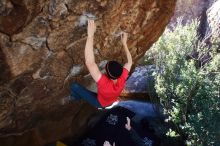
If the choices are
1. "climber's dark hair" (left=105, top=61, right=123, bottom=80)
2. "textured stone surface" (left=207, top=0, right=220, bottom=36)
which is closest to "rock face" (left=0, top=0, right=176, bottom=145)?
"climber's dark hair" (left=105, top=61, right=123, bottom=80)

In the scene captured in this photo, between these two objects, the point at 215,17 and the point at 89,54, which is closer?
the point at 89,54

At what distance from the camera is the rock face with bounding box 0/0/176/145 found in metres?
4.93

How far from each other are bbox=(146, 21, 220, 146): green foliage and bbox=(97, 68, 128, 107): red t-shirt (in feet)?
10.4

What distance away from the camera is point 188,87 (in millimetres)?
8781

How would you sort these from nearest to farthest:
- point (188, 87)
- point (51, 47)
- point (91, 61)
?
point (91, 61) → point (51, 47) → point (188, 87)

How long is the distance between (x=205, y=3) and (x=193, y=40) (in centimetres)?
509

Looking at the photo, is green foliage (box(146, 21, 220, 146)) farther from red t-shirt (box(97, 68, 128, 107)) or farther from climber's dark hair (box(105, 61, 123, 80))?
climber's dark hair (box(105, 61, 123, 80))

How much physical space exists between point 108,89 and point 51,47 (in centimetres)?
98

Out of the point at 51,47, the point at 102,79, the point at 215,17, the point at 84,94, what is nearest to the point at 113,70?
the point at 102,79

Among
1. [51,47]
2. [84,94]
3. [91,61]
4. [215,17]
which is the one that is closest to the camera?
[91,61]

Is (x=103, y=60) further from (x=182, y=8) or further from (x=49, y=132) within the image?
(x=182, y=8)

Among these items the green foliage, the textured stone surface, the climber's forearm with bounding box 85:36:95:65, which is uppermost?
the textured stone surface

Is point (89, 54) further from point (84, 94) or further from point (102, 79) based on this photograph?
point (84, 94)

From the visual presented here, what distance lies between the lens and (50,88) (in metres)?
6.09
